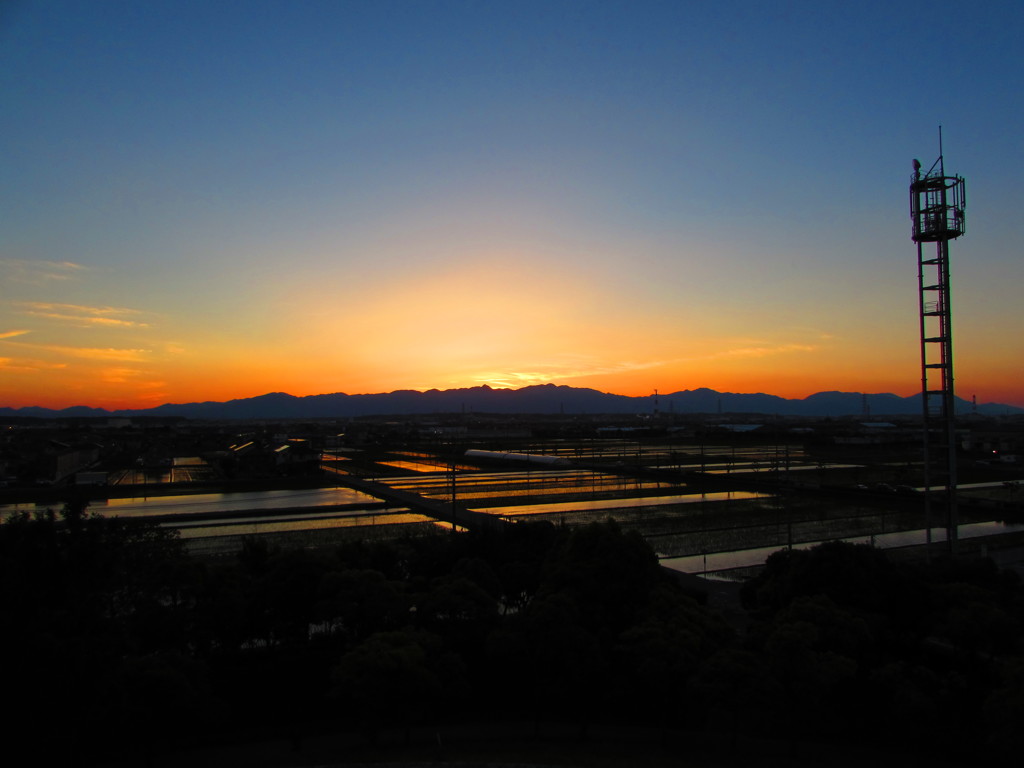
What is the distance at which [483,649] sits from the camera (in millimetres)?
8836

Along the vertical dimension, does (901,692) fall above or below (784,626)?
below

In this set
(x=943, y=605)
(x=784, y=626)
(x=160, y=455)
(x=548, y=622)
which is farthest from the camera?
(x=160, y=455)

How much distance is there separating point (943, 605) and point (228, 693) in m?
9.72

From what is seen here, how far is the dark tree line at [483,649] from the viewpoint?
668cm

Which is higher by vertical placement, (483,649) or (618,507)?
(483,649)

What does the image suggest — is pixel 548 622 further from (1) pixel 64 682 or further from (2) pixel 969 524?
(2) pixel 969 524

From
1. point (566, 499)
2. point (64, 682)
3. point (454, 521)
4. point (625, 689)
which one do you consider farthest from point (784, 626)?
point (566, 499)

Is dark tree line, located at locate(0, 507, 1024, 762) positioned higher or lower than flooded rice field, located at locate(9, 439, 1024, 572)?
higher

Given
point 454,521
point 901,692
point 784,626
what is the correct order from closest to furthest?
1. point 901,692
2. point 784,626
3. point 454,521

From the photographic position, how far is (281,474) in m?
35.6

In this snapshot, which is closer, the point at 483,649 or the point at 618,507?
the point at 483,649

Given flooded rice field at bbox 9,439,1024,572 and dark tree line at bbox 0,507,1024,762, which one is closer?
dark tree line at bbox 0,507,1024,762

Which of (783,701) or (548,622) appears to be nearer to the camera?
(783,701)

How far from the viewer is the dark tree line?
6.68 metres
